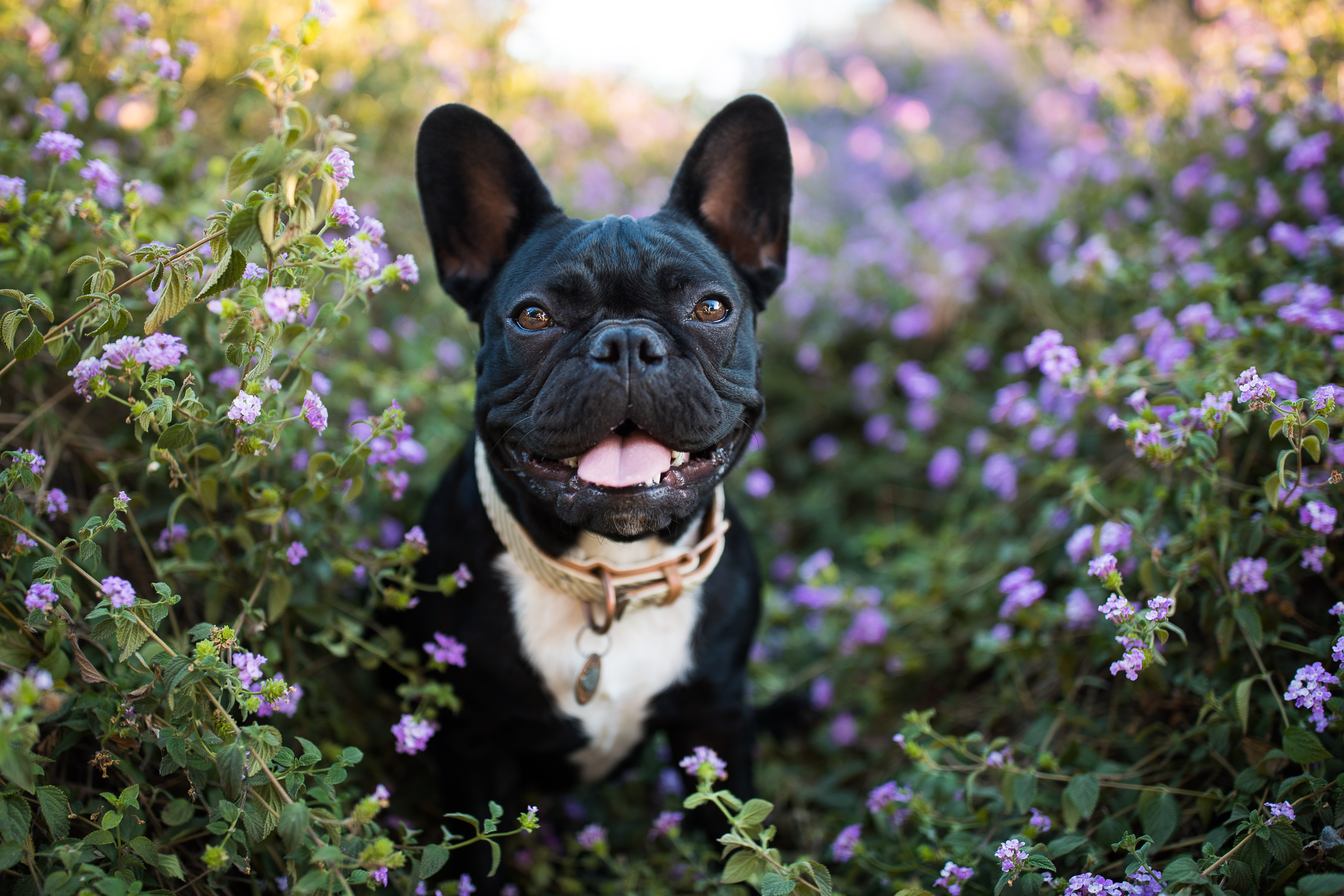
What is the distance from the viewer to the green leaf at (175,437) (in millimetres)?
1756

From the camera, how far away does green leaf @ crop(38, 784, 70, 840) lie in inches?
64.2

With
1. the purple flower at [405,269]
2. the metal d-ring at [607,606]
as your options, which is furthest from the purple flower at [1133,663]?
the purple flower at [405,269]

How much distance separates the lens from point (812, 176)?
21.1ft

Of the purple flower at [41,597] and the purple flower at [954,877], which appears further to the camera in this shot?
the purple flower at [954,877]

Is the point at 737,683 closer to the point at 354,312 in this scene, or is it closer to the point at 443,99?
the point at 354,312

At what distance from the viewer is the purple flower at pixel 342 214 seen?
1.77 meters

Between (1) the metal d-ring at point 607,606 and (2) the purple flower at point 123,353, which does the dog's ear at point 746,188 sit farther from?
(2) the purple flower at point 123,353

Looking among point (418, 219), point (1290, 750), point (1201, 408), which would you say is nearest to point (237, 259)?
point (1201, 408)

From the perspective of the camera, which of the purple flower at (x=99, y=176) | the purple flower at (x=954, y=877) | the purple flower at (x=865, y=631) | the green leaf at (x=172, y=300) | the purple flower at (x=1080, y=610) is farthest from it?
the purple flower at (x=865, y=631)

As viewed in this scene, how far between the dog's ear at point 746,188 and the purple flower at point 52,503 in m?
1.75

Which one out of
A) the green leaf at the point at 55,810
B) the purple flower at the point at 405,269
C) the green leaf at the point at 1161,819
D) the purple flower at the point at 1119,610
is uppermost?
the purple flower at the point at 405,269

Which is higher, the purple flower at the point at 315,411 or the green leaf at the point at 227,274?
the green leaf at the point at 227,274

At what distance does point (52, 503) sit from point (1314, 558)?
3062 mm

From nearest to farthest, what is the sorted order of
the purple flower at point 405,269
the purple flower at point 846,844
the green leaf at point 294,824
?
the green leaf at point 294,824, the purple flower at point 405,269, the purple flower at point 846,844
